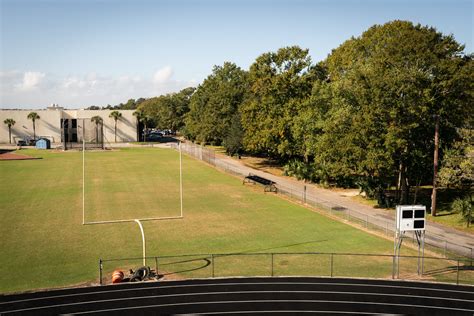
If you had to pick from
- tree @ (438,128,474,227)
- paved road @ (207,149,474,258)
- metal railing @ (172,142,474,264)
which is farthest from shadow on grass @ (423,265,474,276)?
tree @ (438,128,474,227)

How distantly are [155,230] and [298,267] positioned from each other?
1354 centimetres

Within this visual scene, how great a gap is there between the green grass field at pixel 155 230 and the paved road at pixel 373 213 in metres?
3.67

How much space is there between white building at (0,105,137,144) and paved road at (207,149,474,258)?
63604 millimetres

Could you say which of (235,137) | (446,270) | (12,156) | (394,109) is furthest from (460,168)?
(12,156)

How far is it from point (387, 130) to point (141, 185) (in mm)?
30842

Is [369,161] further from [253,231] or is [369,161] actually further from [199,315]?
[199,315]

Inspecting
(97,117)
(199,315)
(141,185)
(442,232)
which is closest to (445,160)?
(442,232)

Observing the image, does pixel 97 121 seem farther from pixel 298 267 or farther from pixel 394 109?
pixel 298 267

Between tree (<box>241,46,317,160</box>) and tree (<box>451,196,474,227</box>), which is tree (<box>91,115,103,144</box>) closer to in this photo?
tree (<box>241,46,317,160</box>)

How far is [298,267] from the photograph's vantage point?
27625 mm

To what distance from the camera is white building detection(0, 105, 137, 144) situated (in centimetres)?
11706

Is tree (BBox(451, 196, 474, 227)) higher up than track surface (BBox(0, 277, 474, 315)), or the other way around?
tree (BBox(451, 196, 474, 227))

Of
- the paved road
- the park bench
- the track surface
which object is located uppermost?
the park bench

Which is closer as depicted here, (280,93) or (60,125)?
(280,93)
